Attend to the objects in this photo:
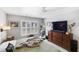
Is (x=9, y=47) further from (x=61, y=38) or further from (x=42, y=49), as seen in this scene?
(x=61, y=38)

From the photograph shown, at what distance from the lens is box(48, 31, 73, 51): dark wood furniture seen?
169 centimetres

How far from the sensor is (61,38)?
1733 millimetres

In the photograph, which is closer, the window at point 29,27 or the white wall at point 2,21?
the white wall at point 2,21

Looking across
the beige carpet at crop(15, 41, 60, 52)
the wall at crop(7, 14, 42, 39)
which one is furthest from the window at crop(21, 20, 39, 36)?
the beige carpet at crop(15, 41, 60, 52)

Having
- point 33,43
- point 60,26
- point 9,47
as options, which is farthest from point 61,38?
point 9,47

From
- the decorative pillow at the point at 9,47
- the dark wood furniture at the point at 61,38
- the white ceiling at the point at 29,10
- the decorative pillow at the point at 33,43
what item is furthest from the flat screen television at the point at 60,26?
the decorative pillow at the point at 9,47

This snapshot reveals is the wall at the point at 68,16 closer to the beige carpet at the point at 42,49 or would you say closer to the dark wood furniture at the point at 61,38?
the dark wood furniture at the point at 61,38

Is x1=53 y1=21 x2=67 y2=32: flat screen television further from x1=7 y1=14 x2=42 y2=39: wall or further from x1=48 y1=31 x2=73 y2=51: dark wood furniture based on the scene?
x1=7 y1=14 x2=42 y2=39: wall

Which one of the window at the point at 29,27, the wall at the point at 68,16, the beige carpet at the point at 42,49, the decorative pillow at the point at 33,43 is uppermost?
the wall at the point at 68,16

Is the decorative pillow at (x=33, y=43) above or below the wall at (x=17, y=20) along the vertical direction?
below

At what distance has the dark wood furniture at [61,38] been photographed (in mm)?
1686

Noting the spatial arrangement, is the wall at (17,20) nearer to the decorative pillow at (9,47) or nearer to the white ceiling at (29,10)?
the white ceiling at (29,10)
